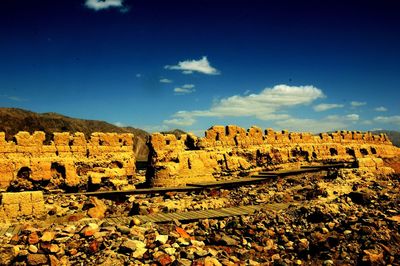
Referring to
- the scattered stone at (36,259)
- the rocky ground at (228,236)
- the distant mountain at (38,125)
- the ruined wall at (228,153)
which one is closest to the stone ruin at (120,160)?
the ruined wall at (228,153)

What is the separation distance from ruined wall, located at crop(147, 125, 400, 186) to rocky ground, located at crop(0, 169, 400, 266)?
268 cm

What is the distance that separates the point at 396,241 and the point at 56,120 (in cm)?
7687

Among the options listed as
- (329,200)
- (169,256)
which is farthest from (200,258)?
(329,200)

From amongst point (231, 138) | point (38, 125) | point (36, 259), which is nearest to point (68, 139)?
point (231, 138)

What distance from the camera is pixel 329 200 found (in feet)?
37.4

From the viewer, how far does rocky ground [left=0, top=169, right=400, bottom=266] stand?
6.77 metres

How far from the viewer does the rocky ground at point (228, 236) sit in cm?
677

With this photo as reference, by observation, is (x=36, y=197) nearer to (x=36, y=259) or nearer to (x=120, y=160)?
(x=36, y=259)

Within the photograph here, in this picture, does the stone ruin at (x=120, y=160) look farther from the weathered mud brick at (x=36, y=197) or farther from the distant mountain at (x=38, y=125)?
the distant mountain at (x=38, y=125)

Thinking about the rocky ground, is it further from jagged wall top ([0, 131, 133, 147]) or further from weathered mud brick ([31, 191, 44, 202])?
jagged wall top ([0, 131, 133, 147])

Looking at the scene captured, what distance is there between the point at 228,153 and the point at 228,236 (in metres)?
8.35

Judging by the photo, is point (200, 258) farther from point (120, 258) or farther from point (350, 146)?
point (350, 146)

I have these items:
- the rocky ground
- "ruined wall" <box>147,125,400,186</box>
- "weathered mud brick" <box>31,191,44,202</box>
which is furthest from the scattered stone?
"ruined wall" <box>147,125,400,186</box>

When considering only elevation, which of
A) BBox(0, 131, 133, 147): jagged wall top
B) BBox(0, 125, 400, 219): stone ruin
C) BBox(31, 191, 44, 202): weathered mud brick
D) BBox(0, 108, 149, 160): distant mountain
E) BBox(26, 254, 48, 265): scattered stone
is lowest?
BBox(26, 254, 48, 265): scattered stone
